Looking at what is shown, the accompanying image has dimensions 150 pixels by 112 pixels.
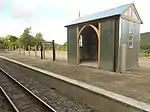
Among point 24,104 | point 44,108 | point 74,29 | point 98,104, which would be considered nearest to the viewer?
point 98,104

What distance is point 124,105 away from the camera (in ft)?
14.5

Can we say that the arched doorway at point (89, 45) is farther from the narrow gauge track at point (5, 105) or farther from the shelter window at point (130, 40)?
the narrow gauge track at point (5, 105)

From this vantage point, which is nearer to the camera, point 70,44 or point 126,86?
point 126,86

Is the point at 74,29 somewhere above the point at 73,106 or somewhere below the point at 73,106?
above

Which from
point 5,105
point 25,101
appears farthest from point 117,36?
point 5,105

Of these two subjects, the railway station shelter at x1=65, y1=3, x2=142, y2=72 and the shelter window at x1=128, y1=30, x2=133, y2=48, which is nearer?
the railway station shelter at x1=65, y1=3, x2=142, y2=72

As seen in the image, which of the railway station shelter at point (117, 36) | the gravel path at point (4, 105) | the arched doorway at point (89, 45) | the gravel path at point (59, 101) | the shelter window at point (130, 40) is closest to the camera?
the gravel path at point (59, 101)

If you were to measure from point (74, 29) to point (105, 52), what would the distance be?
369cm

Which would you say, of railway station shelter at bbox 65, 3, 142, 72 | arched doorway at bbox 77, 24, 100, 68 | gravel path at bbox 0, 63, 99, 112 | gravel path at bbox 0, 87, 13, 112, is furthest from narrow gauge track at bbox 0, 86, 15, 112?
arched doorway at bbox 77, 24, 100, 68

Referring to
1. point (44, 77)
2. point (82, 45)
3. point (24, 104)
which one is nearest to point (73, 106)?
point (24, 104)

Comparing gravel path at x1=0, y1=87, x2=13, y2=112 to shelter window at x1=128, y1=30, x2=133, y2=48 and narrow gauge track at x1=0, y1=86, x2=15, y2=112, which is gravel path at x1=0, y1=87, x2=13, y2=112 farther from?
shelter window at x1=128, y1=30, x2=133, y2=48

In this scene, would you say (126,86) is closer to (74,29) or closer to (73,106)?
(73,106)

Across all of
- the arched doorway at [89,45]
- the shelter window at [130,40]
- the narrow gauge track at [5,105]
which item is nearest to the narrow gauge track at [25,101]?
the narrow gauge track at [5,105]

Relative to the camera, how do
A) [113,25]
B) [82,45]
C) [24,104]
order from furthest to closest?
[82,45] → [113,25] → [24,104]
